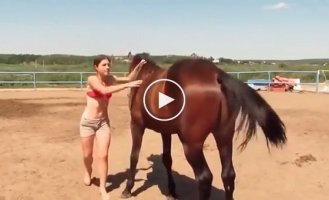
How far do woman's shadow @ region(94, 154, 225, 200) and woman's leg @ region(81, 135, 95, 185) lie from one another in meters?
0.34

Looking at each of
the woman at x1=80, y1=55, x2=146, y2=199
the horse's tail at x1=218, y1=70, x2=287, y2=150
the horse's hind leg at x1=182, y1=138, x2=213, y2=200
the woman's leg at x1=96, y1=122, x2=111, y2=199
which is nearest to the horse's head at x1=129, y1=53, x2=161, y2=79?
the woman at x1=80, y1=55, x2=146, y2=199

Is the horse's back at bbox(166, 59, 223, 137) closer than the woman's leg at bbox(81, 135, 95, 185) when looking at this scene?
Yes

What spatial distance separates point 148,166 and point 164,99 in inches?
92.3

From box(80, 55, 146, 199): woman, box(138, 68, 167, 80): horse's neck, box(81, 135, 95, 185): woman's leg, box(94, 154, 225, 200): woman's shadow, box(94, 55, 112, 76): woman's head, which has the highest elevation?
box(94, 55, 112, 76): woman's head

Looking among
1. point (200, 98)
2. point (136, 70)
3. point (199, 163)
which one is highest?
point (136, 70)

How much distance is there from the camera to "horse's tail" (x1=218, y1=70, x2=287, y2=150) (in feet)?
15.0

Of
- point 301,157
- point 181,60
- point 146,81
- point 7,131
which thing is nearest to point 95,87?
point 146,81

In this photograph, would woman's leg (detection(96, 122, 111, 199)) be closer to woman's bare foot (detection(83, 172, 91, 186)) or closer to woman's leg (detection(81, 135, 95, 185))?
woman's leg (detection(81, 135, 95, 185))

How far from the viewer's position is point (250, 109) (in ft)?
15.2

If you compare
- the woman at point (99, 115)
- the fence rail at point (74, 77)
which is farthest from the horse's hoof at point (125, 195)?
the fence rail at point (74, 77)

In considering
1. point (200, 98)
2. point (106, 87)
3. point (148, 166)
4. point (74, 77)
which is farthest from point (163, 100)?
point (74, 77)

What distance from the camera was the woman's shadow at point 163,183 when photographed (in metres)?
5.76

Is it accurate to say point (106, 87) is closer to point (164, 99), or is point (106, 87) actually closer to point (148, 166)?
point (164, 99)

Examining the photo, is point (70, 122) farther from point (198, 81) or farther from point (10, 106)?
point (198, 81)
